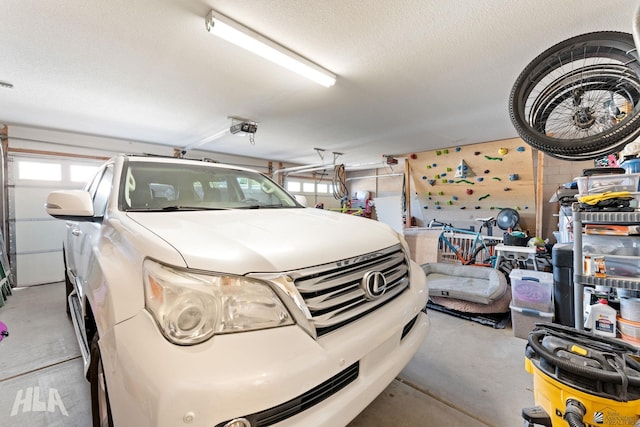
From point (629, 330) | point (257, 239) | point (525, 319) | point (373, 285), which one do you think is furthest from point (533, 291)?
point (257, 239)

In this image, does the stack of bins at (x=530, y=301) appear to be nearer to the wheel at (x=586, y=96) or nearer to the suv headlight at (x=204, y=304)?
the wheel at (x=586, y=96)

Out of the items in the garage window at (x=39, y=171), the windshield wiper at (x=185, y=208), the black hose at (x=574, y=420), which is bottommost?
the black hose at (x=574, y=420)

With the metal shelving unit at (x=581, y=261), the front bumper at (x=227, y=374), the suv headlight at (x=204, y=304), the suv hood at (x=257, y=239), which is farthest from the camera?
the metal shelving unit at (x=581, y=261)

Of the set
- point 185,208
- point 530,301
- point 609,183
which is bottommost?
point 530,301

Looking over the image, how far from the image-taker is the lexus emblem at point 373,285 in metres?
1.15

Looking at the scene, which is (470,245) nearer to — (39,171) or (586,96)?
(586,96)

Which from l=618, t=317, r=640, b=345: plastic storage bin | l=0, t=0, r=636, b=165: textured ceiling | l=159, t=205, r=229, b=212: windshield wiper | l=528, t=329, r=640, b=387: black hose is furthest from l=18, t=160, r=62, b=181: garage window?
l=618, t=317, r=640, b=345: plastic storage bin

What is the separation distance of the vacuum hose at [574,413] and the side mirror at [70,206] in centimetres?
226

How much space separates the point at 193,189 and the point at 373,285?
4.56 ft

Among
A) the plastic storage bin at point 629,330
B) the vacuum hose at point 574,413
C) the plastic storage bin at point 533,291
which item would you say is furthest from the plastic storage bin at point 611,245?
the vacuum hose at point 574,413

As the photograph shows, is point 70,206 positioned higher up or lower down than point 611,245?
higher up

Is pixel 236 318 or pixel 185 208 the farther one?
pixel 185 208

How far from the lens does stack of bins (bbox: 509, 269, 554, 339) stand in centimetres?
245

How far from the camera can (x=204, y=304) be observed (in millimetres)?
832
